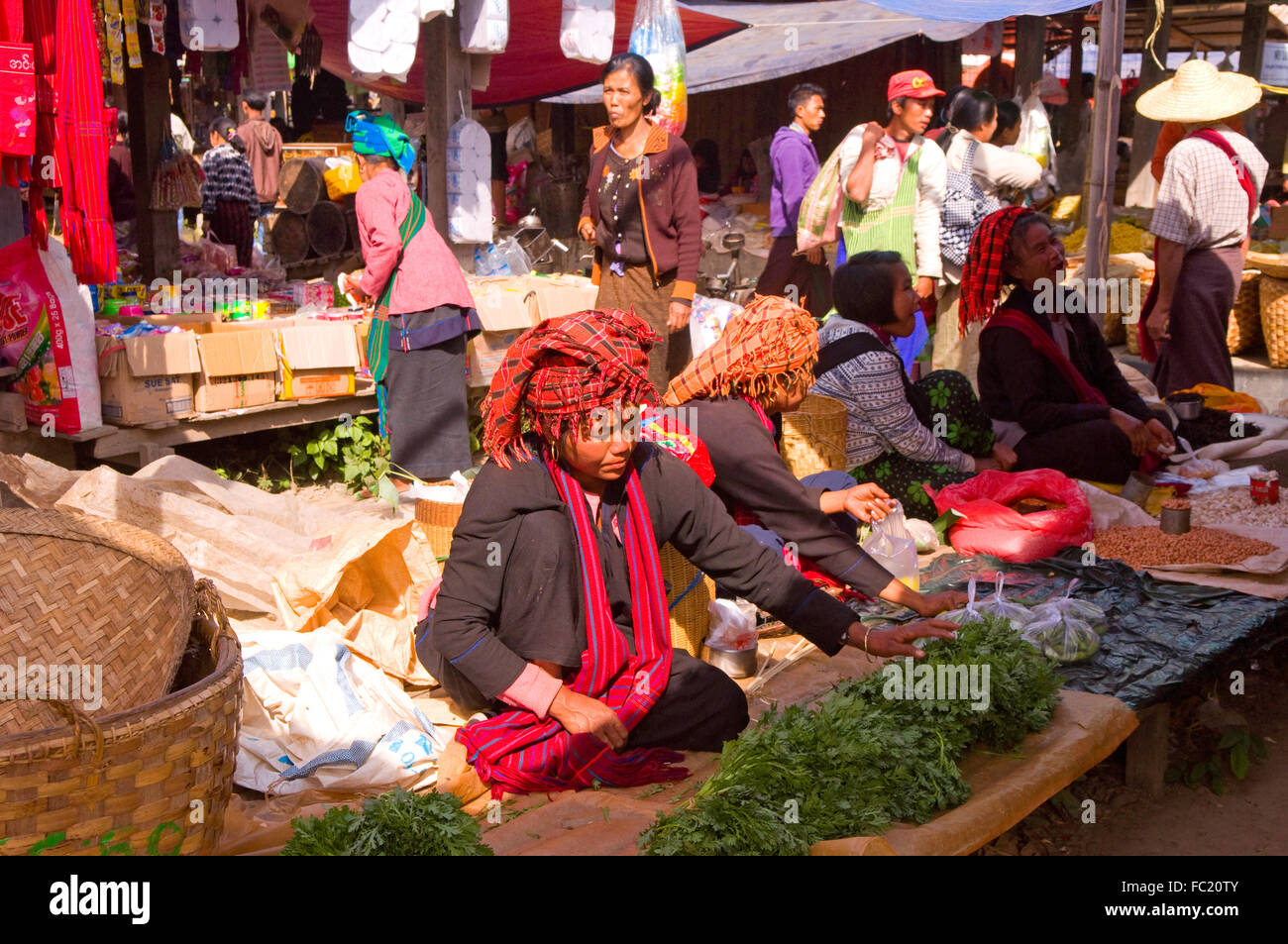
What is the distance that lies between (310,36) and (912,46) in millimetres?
6612

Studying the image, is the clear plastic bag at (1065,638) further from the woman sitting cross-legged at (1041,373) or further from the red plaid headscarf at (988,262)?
the red plaid headscarf at (988,262)

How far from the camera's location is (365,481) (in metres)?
6.16

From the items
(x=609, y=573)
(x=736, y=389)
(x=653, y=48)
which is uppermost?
(x=653, y=48)

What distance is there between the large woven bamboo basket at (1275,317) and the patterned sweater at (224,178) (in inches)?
289

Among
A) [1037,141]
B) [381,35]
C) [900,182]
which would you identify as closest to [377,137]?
[381,35]

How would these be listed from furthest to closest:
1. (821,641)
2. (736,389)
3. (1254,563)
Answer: (1254,563) < (736,389) < (821,641)

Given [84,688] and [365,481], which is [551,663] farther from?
[365,481]

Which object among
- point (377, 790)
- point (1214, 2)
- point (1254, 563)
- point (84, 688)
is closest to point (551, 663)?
point (377, 790)

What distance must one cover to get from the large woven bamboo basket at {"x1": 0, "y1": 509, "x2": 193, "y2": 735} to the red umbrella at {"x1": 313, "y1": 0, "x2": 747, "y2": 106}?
7.19 metres

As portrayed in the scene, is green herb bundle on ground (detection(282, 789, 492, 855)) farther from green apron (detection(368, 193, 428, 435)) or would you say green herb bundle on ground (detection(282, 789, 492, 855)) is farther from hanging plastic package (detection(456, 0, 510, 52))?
hanging plastic package (detection(456, 0, 510, 52))

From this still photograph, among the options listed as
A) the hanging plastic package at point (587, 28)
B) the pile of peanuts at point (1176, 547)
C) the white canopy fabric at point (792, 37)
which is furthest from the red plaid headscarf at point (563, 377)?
the white canopy fabric at point (792, 37)

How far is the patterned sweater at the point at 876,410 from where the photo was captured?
4.60 metres

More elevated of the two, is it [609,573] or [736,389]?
[736,389]
